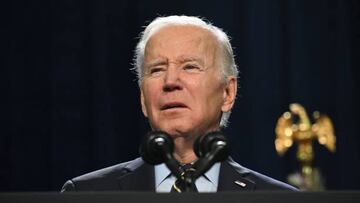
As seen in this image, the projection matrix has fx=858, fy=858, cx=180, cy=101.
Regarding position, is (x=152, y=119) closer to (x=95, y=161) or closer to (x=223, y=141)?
(x=223, y=141)

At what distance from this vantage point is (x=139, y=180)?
173 centimetres

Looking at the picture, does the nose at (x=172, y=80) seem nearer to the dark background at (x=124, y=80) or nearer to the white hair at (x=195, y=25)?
the white hair at (x=195, y=25)

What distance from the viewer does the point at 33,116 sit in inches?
155

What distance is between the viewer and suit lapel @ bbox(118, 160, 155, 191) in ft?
5.64

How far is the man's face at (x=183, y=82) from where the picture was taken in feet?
5.50

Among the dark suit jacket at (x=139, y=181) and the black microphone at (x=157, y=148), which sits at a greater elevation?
the black microphone at (x=157, y=148)

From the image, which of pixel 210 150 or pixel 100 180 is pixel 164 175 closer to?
pixel 100 180

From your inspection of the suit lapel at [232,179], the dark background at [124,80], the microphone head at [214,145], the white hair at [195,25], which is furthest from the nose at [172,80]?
the dark background at [124,80]

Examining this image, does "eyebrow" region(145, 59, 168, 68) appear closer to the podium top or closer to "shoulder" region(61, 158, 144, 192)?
"shoulder" region(61, 158, 144, 192)

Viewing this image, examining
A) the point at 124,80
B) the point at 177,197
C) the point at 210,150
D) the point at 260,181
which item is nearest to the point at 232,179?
the point at 260,181

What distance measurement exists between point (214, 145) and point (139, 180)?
0.52 metres

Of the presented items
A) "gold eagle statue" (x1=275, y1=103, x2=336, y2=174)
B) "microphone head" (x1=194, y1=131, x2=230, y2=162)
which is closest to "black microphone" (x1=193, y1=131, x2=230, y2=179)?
"microphone head" (x1=194, y1=131, x2=230, y2=162)

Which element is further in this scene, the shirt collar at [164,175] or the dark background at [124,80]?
the dark background at [124,80]

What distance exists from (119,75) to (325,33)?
3.28 feet
